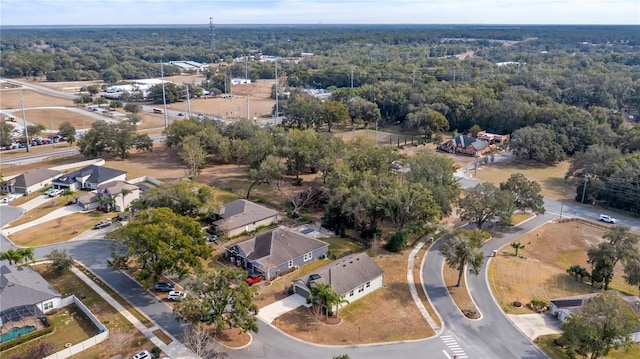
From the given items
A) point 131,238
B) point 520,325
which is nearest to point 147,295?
point 131,238

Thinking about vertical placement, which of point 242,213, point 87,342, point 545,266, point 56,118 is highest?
point 56,118

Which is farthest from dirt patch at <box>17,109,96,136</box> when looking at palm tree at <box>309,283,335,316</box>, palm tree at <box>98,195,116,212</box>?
palm tree at <box>309,283,335,316</box>

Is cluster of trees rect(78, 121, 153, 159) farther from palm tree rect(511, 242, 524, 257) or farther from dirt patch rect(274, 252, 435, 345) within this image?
palm tree rect(511, 242, 524, 257)

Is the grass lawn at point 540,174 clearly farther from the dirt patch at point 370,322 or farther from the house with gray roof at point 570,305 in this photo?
the dirt patch at point 370,322

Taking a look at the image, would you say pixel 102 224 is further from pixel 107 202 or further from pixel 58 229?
pixel 107 202

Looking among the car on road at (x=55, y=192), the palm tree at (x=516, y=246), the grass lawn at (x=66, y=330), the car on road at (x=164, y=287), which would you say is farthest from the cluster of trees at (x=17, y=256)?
the palm tree at (x=516, y=246)

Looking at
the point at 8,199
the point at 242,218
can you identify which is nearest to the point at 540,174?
the point at 242,218
